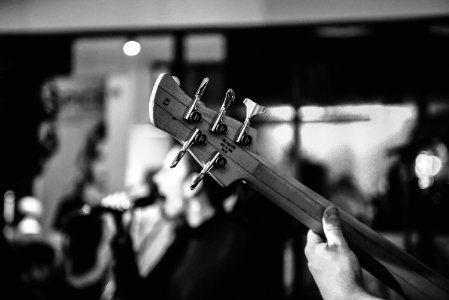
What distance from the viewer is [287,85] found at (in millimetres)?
3246

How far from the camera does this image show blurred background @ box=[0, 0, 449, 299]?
123 inches

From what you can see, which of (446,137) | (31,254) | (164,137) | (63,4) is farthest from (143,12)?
(446,137)

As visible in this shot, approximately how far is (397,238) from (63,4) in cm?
290

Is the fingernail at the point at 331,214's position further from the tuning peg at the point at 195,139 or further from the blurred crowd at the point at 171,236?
the blurred crowd at the point at 171,236

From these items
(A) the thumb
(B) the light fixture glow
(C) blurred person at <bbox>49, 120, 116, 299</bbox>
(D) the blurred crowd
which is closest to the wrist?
(A) the thumb

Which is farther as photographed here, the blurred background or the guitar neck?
the blurred background

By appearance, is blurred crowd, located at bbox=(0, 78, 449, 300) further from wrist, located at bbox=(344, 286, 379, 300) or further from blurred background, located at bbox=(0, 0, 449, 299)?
wrist, located at bbox=(344, 286, 379, 300)

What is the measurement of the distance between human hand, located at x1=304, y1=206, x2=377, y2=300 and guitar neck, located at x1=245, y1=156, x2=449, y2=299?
0.17ft

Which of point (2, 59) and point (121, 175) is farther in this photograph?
point (2, 59)

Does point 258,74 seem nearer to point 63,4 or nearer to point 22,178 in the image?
point 63,4

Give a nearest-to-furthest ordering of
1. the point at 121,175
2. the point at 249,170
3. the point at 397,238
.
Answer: the point at 249,170
the point at 397,238
the point at 121,175

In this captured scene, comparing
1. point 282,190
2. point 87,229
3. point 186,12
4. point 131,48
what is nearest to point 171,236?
point 87,229

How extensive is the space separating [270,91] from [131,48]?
1.08 m

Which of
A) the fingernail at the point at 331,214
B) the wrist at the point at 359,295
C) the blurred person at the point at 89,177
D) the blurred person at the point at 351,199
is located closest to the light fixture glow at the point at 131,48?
the blurred person at the point at 89,177
